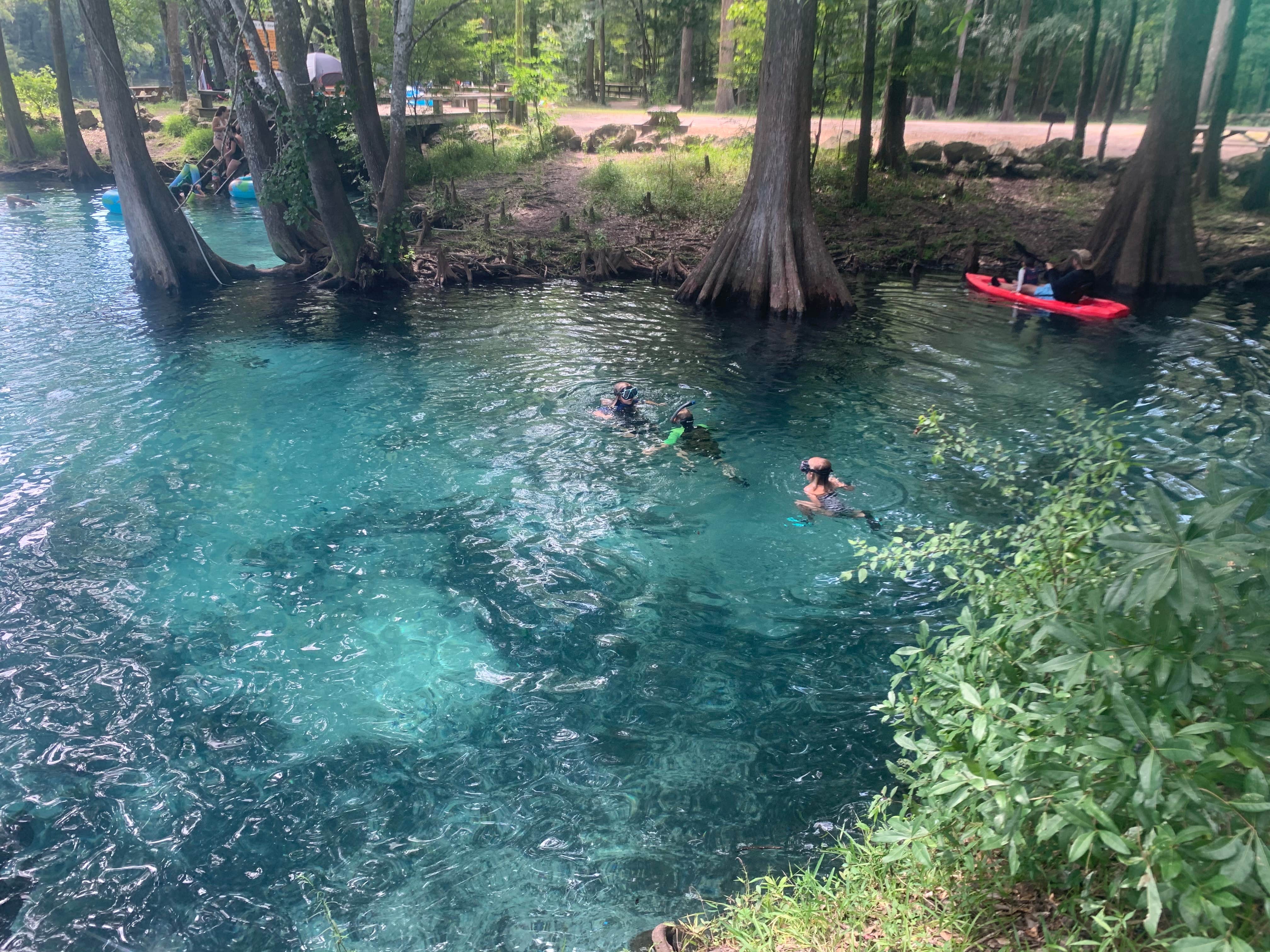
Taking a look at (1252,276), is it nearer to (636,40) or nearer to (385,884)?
(385,884)

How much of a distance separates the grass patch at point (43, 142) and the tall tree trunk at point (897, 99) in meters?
31.3

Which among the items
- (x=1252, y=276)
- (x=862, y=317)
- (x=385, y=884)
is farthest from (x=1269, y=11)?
(x=385, y=884)

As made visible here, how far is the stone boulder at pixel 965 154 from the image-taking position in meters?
25.7

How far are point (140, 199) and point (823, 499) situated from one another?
1559 cm

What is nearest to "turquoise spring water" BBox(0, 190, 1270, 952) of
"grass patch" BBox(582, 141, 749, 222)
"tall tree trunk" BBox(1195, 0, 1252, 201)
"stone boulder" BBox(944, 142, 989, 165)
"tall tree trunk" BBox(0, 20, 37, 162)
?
"grass patch" BBox(582, 141, 749, 222)

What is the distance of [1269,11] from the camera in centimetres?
3134

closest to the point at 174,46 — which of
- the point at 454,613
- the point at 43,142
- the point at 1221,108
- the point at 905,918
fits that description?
the point at 43,142

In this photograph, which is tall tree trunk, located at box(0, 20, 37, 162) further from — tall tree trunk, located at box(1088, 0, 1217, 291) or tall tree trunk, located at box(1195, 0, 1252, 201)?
tall tree trunk, located at box(1195, 0, 1252, 201)

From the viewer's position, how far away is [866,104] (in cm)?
2092

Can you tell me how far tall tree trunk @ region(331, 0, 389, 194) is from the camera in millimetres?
17219

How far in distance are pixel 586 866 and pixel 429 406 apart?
8122 millimetres

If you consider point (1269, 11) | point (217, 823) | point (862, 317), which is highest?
point (1269, 11)

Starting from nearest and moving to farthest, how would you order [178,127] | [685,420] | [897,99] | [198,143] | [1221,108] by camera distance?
[685,420] → [1221,108] → [897,99] → [198,143] → [178,127]

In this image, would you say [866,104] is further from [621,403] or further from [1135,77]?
[1135,77]
